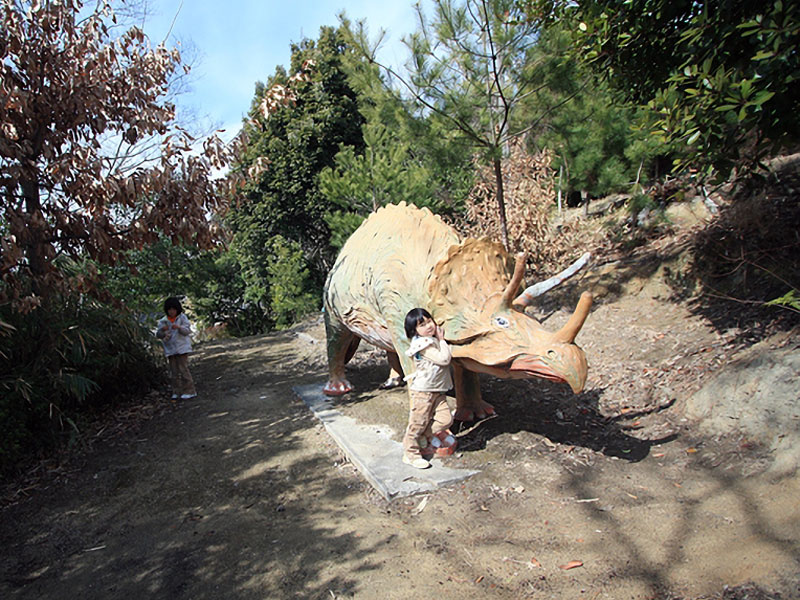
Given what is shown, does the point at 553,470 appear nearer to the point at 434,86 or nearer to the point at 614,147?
the point at 434,86

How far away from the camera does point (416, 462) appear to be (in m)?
3.78

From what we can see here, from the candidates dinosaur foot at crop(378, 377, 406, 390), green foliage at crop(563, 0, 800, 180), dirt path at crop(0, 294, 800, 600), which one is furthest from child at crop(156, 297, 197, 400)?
green foliage at crop(563, 0, 800, 180)

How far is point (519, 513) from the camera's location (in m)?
3.21

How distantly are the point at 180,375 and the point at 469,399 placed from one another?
3.75 meters

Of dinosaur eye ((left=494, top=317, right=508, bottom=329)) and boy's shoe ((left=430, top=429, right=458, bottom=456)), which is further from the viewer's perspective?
boy's shoe ((left=430, top=429, right=458, bottom=456))

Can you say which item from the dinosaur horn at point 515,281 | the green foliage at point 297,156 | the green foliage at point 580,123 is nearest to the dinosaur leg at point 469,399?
the dinosaur horn at point 515,281

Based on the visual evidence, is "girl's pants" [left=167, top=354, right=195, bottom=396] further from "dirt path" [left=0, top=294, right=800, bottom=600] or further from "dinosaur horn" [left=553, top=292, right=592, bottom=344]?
"dinosaur horn" [left=553, top=292, right=592, bottom=344]

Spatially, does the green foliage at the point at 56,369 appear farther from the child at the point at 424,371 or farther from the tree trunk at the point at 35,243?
the child at the point at 424,371

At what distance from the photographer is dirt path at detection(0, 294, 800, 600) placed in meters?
2.61

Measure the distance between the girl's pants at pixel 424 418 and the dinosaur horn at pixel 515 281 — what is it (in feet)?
2.84

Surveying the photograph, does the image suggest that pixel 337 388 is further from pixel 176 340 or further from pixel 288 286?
pixel 288 286

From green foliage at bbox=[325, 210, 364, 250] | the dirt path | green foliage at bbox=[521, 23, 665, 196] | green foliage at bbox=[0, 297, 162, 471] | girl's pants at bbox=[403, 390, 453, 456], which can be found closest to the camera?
the dirt path

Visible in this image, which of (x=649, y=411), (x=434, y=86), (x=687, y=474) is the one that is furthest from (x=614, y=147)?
(x=687, y=474)

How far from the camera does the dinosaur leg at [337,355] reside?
5758 mm
